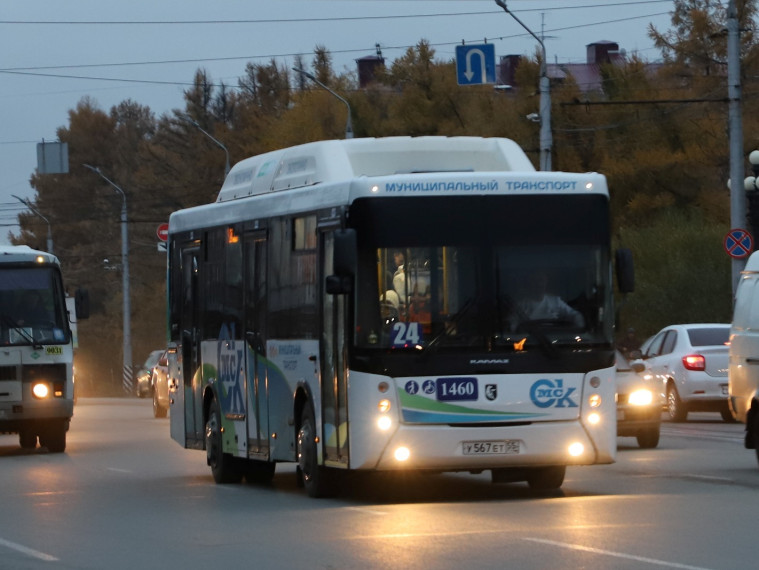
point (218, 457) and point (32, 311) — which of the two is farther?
point (32, 311)

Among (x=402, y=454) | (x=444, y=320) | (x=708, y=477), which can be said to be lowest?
(x=708, y=477)

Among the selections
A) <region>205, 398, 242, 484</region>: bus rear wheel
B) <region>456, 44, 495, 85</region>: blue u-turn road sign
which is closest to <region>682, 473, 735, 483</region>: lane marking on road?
<region>205, 398, 242, 484</region>: bus rear wheel

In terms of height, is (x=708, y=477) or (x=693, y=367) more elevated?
(x=693, y=367)

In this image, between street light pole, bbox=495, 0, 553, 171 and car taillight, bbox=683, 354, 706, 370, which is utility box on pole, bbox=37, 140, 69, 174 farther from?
car taillight, bbox=683, 354, 706, 370

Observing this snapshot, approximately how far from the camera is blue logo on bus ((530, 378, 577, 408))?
15312 millimetres

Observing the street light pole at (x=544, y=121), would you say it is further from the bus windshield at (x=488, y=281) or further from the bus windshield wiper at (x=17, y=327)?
the bus windshield at (x=488, y=281)

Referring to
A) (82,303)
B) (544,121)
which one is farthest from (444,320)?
(544,121)

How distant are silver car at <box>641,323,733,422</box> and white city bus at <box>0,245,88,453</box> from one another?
28.5 feet

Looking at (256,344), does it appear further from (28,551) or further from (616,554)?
(616,554)

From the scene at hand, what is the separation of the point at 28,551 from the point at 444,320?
4.20m

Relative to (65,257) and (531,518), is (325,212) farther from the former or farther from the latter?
(65,257)

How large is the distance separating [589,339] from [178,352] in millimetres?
6298

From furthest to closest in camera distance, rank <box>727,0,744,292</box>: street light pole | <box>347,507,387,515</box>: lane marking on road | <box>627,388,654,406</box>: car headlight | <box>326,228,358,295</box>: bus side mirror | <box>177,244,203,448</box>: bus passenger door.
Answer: <box>727,0,744,292</box>: street light pole, <box>627,388,654,406</box>: car headlight, <box>177,244,203,448</box>: bus passenger door, <box>326,228,358,295</box>: bus side mirror, <box>347,507,387,515</box>: lane marking on road

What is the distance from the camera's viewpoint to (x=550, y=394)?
15344mm
